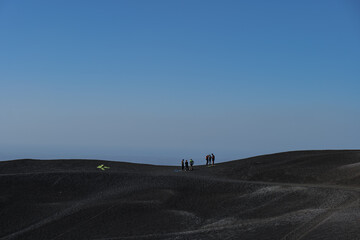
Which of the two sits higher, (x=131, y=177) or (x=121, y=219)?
(x=131, y=177)

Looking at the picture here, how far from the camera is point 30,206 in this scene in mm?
33594

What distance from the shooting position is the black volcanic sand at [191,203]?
22.2m

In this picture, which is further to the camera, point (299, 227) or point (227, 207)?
point (227, 207)

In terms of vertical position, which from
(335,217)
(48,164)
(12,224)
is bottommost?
(12,224)

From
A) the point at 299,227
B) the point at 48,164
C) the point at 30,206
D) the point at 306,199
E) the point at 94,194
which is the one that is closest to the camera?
the point at 299,227

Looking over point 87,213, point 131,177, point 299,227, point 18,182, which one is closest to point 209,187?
point 131,177

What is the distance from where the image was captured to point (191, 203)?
31.4 meters

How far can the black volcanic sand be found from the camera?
22.2 metres

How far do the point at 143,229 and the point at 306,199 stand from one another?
13900 mm

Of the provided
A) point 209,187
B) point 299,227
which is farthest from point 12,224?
point 299,227

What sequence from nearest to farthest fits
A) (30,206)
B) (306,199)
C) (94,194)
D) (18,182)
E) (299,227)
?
(299,227), (306,199), (30,206), (94,194), (18,182)

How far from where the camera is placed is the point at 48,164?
168ft

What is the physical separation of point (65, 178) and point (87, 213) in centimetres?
1141

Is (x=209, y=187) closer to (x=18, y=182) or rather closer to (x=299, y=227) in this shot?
(x=299, y=227)
